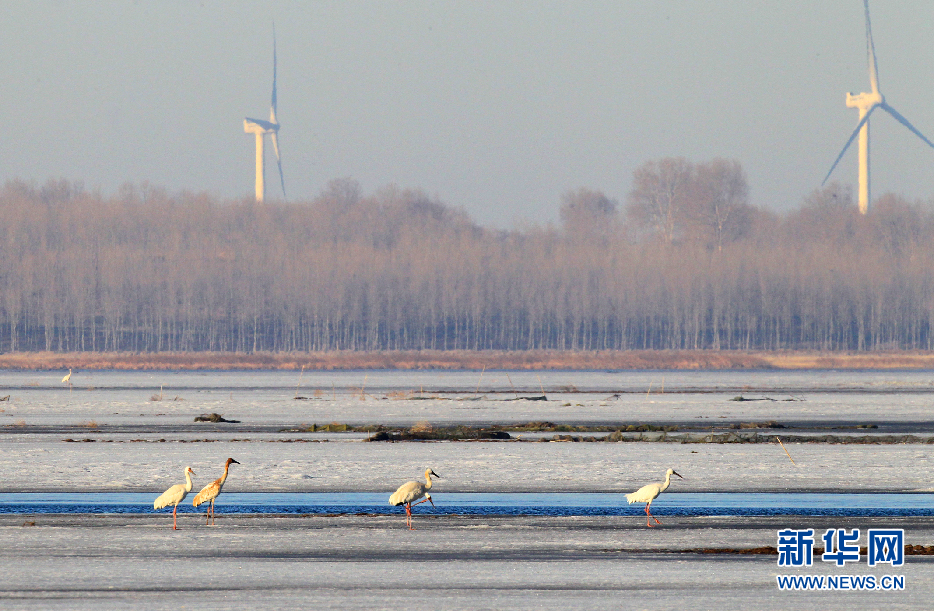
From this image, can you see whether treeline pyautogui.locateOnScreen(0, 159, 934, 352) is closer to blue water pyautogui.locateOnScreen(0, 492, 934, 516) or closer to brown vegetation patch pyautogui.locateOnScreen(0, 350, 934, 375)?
brown vegetation patch pyautogui.locateOnScreen(0, 350, 934, 375)

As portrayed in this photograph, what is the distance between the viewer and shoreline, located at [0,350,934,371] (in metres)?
134

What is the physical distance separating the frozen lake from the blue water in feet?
0.28

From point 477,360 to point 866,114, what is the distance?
64899 mm

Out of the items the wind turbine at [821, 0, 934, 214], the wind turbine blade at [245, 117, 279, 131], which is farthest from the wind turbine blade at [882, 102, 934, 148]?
the wind turbine blade at [245, 117, 279, 131]

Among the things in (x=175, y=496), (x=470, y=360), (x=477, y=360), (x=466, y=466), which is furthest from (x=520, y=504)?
(x=470, y=360)

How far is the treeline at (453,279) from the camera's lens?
16400 centimetres

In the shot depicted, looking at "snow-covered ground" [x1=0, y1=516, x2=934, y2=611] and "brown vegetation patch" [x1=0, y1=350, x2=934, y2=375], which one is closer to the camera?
"snow-covered ground" [x1=0, y1=516, x2=934, y2=611]

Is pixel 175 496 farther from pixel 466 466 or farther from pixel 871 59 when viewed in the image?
pixel 871 59

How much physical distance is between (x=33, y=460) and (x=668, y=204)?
157 meters

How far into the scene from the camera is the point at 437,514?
77.2ft

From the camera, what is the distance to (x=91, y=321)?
6718 inches

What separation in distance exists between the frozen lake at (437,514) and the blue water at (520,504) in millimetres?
85

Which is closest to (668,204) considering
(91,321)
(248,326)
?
(248,326)

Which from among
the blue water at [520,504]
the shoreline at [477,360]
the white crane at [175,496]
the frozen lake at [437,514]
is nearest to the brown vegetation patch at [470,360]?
the shoreline at [477,360]
